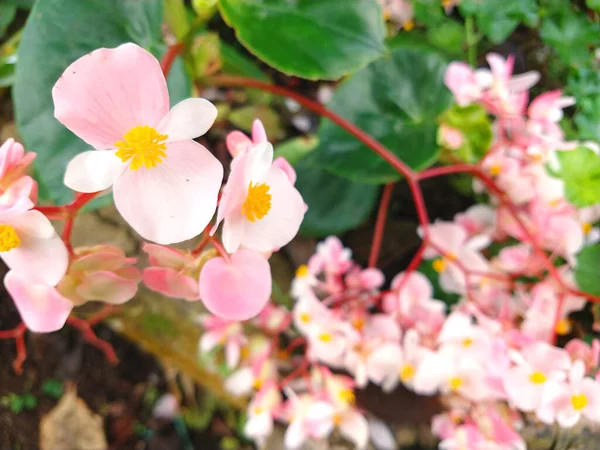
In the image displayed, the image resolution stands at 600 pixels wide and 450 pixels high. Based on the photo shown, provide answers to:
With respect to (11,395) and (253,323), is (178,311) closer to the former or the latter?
(253,323)

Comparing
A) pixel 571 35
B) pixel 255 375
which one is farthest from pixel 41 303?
pixel 571 35

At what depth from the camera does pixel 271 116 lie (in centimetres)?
111

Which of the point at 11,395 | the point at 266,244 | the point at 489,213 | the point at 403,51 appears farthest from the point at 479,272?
the point at 11,395

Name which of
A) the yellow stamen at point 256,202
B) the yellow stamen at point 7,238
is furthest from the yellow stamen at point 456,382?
the yellow stamen at point 7,238

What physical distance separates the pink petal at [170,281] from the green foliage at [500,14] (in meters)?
0.62

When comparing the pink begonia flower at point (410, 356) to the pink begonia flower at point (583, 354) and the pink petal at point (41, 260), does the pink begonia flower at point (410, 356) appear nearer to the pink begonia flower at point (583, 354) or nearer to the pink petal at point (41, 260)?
the pink begonia flower at point (583, 354)

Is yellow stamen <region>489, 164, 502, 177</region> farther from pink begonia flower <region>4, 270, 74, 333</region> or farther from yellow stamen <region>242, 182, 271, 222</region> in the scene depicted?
pink begonia flower <region>4, 270, 74, 333</region>

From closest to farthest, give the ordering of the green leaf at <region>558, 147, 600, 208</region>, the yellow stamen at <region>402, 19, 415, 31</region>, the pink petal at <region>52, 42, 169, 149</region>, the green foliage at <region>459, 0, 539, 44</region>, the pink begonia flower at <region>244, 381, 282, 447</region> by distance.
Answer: the pink petal at <region>52, 42, 169, 149</region> < the green leaf at <region>558, 147, 600, 208</region> < the green foliage at <region>459, 0, 539, 44</region> < the pink begonia flower at <region>244, 381, 282, 447</region> < the yellow stamen at <region>402, 19, 415, 31</region>

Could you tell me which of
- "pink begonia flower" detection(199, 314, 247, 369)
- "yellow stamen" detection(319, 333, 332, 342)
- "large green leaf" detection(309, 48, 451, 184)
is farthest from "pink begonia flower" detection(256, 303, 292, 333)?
"large green leaf" detection(309, 48, 451, 184)

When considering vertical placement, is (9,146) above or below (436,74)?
above

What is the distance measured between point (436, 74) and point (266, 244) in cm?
56

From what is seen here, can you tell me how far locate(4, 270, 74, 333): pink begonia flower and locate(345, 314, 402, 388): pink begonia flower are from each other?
0.44 m

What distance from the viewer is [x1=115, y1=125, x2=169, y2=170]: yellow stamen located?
30 centimetres

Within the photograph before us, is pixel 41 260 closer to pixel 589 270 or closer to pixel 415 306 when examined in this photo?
pixel 415 306
